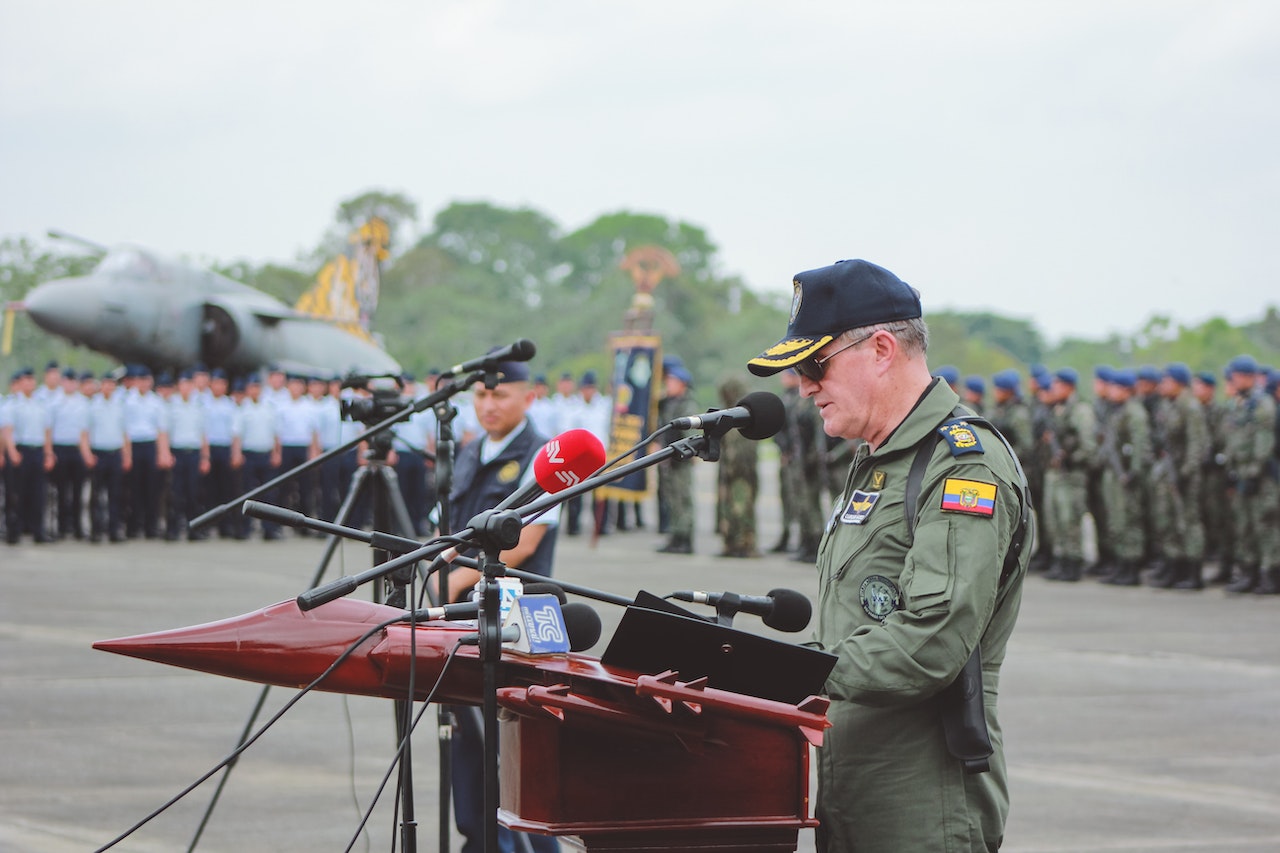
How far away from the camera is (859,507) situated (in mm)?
2824

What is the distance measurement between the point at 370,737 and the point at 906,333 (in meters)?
5.33

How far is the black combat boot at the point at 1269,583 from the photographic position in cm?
1409

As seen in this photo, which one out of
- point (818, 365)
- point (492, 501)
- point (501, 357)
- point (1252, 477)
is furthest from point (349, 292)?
point (818, 365)

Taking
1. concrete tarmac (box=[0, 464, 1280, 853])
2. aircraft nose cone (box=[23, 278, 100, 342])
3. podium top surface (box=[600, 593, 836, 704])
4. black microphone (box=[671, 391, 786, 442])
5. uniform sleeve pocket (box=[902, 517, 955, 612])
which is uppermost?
aircraft nose cone (box=[23, 278, 100, 342])

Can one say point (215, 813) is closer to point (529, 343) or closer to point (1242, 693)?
point (529, 343)

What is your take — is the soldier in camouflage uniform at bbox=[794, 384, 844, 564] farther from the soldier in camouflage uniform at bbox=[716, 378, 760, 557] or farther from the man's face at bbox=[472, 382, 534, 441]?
the man's face at bbox=[472, 382, 534, 441]

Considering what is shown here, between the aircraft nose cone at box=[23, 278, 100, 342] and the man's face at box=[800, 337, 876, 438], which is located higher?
the aircraft nose cone at box=[23, 278, 100, 342]

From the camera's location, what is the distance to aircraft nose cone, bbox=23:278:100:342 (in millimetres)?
22812

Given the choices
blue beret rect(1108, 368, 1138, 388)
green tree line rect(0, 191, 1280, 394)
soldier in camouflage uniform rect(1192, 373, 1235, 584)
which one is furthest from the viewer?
green tree line rect(0, 191, 1280, 394)

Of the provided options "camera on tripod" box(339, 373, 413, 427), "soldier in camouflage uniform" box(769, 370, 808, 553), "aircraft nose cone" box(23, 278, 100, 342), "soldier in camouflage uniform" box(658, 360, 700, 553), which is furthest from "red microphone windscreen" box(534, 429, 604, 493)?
"aircraft nose cone" box(23, 278, 100, 342)

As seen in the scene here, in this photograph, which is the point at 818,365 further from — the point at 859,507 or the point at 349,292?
the point at 349,292

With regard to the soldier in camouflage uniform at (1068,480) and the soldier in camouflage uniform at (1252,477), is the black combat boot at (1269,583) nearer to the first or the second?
the soldier in camouflage uniform at (1252,477)

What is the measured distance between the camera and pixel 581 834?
2338mm

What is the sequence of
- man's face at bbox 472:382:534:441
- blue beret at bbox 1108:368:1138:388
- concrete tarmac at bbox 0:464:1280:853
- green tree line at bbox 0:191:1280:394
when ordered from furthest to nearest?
1. green tree line at bbox 0:191:1280:394
2. blue beret at bbox 1108:368:1138:388
3. concrete tarmac at bbox 0:464:1280:853
4. man's face at bbox 472:382:534:441
